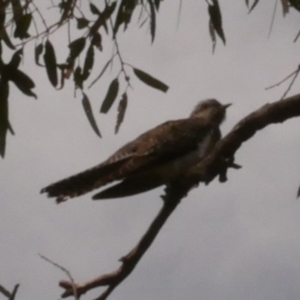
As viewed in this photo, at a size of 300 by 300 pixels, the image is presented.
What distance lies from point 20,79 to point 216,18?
0.74 meters

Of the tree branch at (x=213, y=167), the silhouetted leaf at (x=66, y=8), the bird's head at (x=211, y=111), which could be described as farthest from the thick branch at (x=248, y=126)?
the bird's head at (x=211, y=111)

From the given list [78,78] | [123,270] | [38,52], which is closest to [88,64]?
[78,78]

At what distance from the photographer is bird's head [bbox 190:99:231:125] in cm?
533

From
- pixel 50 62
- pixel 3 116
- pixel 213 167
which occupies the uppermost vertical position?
pixel 50 62

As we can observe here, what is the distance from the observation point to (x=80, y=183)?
3762mm

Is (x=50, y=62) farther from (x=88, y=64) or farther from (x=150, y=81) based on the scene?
(x=150, y=81)

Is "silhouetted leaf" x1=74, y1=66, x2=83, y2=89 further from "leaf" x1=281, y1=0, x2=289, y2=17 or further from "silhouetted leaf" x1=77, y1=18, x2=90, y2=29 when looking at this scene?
"leaf" x1=281, y1=0, x2=289, y2=17

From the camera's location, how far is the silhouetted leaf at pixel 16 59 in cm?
363

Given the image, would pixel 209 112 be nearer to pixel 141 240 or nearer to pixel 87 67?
pixel 87 67

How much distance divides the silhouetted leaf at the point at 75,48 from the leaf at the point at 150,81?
19 centimetres

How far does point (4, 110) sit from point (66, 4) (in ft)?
1.28

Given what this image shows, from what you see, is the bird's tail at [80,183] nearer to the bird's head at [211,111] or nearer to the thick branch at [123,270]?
the thick branch at [123,270]

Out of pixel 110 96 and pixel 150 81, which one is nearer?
pixel 150 81

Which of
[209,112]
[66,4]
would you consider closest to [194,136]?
[209,112]
